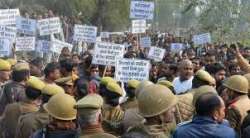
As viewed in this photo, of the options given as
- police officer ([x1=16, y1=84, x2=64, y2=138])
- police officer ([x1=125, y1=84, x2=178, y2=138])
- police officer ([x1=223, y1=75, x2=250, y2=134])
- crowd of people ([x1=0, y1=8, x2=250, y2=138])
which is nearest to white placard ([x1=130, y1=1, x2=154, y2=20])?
crowd of people ([x1=0, y1=8, x2=250, y2=138])

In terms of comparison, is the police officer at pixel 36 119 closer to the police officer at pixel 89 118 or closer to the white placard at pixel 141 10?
the police officer at pixel 89 118

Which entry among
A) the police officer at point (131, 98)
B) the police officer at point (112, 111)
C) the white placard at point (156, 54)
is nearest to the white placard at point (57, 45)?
the white placard at point (156, 54)

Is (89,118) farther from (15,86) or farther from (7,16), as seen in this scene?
(7,16)

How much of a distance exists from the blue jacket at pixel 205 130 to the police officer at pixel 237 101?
1.62m

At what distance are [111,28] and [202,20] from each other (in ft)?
34.4

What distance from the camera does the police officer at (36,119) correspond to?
6.68m

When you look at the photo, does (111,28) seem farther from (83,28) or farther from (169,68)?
(169,68)

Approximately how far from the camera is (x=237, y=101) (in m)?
7.22

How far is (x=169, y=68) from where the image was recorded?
12.7 m

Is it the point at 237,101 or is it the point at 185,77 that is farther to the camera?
the point at 185,77

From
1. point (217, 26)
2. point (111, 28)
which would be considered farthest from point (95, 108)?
point (111, 28)

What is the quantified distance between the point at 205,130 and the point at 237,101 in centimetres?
198

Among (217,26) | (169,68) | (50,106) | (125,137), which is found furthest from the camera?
(217,26)

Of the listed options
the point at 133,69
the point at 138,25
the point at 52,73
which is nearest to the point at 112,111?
the point at 52,73
